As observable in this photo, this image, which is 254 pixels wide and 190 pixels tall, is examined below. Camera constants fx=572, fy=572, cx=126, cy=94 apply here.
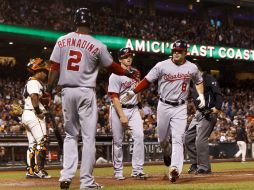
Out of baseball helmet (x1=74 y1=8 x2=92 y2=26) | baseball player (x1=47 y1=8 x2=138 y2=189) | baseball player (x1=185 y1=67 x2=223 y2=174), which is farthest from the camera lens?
baseball player (x1=185 y1=67 x2=223 y2=174)

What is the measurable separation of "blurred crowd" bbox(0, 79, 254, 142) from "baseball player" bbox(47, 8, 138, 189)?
12392 millimetres

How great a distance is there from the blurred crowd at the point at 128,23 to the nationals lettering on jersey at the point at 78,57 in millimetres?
20696

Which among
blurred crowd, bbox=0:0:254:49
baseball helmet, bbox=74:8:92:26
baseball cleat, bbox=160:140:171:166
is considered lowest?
baseball cleat, bbox=160:140:171:166

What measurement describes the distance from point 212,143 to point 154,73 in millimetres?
15075

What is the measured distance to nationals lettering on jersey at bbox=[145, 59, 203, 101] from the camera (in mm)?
8898

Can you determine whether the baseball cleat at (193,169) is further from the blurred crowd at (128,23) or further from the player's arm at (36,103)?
the blurred crowd at (128,23)

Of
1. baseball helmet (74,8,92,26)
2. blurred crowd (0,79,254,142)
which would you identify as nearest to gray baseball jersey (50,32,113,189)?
baseball helmet (74,8,92,26)

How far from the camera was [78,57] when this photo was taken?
23.6 feet

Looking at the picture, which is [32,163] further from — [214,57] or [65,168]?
[214,57]

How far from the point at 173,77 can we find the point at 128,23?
2532 cm

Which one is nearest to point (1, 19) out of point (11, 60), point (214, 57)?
point (11, 60)

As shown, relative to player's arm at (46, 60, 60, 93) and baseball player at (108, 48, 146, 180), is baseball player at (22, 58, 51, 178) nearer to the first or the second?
baseball player at (108, 48, 146, 180)

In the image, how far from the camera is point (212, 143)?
77.2 feet

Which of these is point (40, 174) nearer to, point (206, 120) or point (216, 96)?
point (206, 120)
